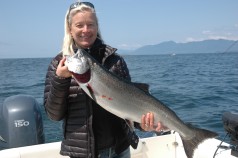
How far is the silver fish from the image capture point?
10.2ft

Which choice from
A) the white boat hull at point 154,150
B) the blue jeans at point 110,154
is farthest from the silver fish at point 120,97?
the white boat hull at point 154,150

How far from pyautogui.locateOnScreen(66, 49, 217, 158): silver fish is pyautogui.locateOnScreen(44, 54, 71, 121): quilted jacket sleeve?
0.18m

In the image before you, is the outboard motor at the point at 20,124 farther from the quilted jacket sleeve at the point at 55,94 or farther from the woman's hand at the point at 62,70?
the woman's hand at the point at 62,70

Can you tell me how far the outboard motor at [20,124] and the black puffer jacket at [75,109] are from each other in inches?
122

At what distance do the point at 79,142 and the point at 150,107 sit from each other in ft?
2.62

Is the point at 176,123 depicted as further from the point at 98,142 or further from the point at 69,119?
the point at 69,119

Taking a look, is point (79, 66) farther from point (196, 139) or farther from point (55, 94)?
point (196, 139)

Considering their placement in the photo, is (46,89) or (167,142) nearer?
(46,89)

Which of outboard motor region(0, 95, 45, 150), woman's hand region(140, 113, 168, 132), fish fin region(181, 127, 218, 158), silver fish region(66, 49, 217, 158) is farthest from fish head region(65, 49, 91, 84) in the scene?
outboard motor region(0, 95, 45, 150)

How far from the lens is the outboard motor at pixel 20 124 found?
6.29 m

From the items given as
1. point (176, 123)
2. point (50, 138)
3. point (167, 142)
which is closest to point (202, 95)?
point (50, 138)

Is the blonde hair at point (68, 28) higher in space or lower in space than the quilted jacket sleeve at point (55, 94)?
higher

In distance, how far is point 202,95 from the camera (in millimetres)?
17203

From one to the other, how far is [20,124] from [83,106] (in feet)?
11.2
